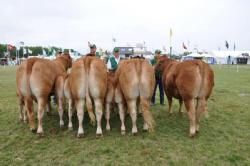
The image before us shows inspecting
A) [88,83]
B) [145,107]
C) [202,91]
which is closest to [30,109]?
[88,83]

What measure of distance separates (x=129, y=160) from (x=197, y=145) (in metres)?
1.67

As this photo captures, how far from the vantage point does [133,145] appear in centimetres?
642

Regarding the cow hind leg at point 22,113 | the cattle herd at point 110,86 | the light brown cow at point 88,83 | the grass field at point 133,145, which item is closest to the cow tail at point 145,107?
the cattle herd at point 110,86

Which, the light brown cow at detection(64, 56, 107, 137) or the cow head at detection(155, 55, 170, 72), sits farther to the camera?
the cow head at detection(155, 55, 170, 72)

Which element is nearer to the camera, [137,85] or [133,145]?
[133,145]

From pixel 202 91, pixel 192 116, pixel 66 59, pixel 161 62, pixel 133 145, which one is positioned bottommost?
pixel 133 145

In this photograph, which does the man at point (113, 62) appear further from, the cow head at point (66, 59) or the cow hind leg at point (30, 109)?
the cow hind leg at point (30, 109)

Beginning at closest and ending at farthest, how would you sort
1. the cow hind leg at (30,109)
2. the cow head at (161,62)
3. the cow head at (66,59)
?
the cow hind leg at (30,109) → the cow head at (66,59) → the cow head at (161,62)

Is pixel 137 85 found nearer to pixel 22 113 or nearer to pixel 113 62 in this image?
pixel 113 62

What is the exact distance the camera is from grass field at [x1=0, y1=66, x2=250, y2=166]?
5723mm

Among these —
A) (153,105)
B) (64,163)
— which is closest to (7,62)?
(153,105)

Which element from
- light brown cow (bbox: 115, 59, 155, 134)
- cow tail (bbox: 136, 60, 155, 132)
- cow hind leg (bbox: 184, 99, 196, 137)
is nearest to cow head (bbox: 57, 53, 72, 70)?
light brown cow (bbox: 115, 59, 155, 134)

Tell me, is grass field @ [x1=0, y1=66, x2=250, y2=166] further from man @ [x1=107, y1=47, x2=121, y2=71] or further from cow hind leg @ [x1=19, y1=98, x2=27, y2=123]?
man @ [x1=107, y1=47, x2=121, y2=71]

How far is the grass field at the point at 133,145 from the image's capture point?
5.72 meters
